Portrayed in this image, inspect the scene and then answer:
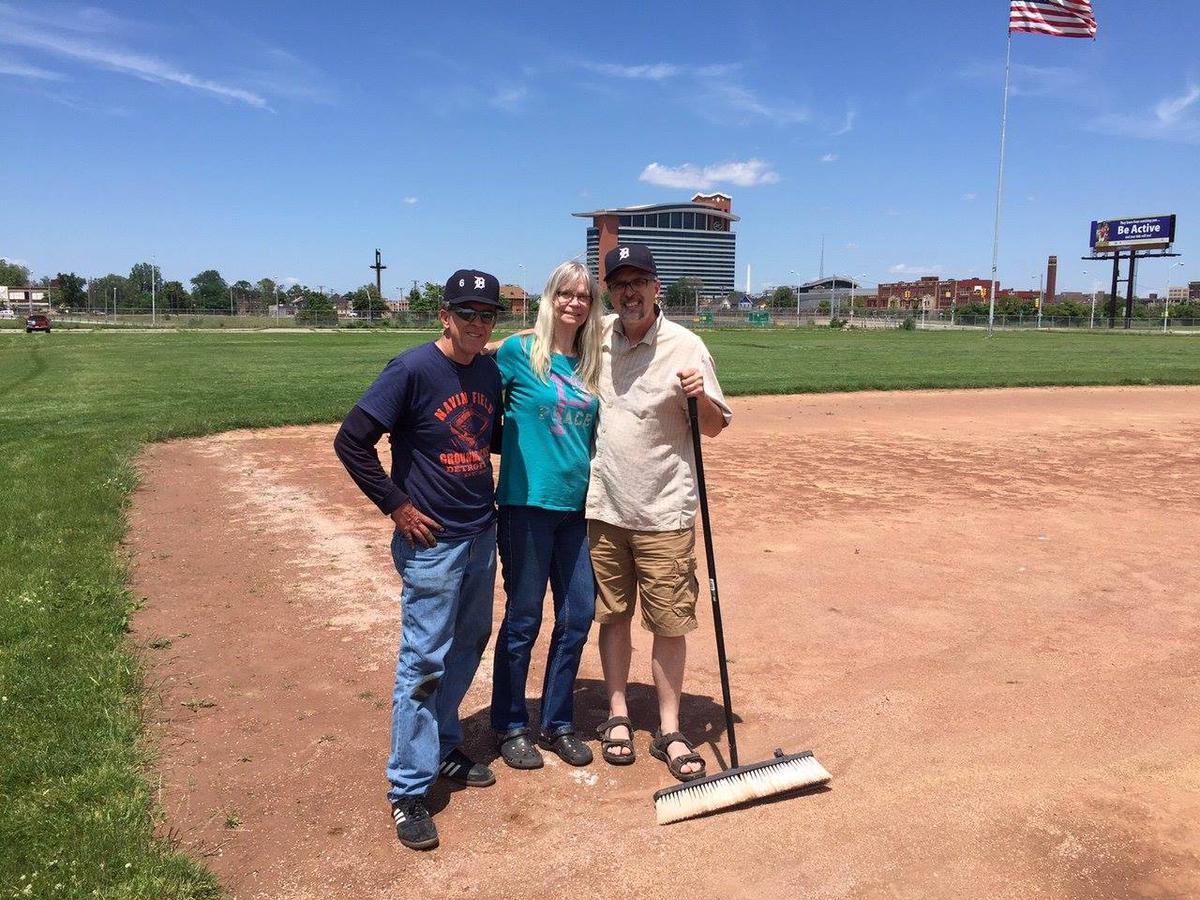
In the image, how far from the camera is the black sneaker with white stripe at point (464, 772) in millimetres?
3730

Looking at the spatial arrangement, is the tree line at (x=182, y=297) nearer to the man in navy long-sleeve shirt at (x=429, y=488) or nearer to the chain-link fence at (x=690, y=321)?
the chain-link fence at (x=690, y=321)

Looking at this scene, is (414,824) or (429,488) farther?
(429,488)

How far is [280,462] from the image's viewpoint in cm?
1090

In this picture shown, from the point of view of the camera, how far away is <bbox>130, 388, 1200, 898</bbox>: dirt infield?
3.16 metres

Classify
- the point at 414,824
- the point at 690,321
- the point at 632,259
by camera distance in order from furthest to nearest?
1. the point at 690,321
2. the point at 632,259
3. the point at 414,824

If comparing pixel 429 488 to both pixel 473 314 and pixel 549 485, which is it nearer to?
pixel 549 485

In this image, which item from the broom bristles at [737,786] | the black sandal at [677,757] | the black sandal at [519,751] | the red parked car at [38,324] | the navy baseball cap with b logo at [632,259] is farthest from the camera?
the red parked car at [38,324]

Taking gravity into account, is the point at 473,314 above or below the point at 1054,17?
below

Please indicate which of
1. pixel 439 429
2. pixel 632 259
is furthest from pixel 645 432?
pixel 439 429

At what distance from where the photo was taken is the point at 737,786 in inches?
140

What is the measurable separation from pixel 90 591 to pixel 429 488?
345 centimetres

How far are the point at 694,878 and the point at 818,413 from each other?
1314cm

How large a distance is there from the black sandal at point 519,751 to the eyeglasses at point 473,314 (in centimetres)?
182

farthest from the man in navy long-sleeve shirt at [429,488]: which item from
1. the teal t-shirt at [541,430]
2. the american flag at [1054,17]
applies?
the american flag at [1054,17]
